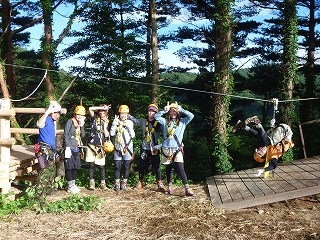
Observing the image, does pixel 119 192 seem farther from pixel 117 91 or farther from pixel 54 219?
pixel 117 91

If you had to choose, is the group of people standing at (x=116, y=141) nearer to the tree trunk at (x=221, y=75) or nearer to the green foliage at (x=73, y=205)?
the green foliage at (x=73, y=205)

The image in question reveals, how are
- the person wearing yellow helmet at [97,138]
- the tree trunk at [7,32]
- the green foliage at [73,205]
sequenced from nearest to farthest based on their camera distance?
the green foliage at [73,205]
the person wearing yellow helmet at [97,138]
the tree trunk at [7,32]

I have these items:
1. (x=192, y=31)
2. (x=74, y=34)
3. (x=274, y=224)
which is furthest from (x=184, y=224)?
(x=192, y=31)

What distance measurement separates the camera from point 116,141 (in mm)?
8891

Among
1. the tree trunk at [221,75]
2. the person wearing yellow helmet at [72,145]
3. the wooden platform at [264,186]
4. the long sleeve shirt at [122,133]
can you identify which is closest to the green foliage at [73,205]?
the person wearing yellow helmet at [72,145]

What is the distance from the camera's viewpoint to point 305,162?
1048cm

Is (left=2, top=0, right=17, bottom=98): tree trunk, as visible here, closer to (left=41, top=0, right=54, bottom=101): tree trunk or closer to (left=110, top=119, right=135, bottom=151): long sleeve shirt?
(left=41, top=0, right=54, bottom=101): tree trunk

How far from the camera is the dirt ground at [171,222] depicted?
5.83m

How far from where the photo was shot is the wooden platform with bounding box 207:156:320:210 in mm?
7184

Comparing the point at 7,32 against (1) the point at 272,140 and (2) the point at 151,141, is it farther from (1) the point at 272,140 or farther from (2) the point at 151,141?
(1) the point at 272,140

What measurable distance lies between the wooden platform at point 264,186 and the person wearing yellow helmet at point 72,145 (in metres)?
3.22

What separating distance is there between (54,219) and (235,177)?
4.85 metres

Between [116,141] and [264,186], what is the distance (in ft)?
11.8

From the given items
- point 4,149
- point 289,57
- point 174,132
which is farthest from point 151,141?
point 289,57
